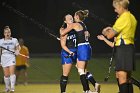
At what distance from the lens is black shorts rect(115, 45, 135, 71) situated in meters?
6.95

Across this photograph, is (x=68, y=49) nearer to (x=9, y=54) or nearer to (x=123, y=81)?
(x=9, y=54)

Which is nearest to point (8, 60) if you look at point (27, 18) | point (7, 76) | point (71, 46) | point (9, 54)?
point (9, 54)

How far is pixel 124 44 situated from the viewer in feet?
23.0

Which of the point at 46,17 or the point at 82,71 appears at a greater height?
the point at 46,17

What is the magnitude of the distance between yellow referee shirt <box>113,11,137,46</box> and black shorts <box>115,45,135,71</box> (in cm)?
10

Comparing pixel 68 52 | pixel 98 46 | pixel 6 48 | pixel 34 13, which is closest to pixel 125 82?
pixel 68 52

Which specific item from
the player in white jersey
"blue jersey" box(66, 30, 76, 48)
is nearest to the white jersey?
the player in white jersey

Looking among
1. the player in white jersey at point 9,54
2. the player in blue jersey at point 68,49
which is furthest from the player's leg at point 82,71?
the player in white jersey at point 9,54

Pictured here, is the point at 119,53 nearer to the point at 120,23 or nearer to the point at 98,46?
the point at 120,23

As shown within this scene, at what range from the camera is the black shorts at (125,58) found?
695 cm

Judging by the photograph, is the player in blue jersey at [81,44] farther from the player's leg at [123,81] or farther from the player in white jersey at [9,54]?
the player's leg at [123,81]

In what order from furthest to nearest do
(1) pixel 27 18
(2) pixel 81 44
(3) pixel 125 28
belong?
1. (1) pixel 27 18
2. (2) pixel 81 44
3. (3) pixel 125 28

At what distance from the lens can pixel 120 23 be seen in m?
6.88

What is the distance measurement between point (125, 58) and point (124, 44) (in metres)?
0.22
